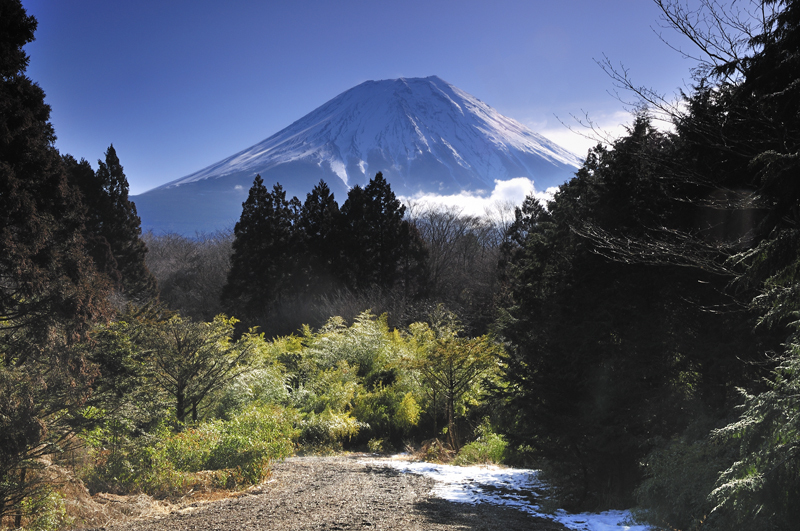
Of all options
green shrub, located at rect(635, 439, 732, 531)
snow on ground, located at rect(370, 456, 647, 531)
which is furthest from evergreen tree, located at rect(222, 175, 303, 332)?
green shrub, located at rect(635, 439, 732, 531)

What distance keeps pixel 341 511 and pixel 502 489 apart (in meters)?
3.27

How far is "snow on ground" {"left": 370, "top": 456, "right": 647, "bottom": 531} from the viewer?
635 centimetres

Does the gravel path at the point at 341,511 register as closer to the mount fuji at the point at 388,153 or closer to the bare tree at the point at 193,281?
the bare tree at the point at 193,281

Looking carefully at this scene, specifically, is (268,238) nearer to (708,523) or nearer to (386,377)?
(386,377)

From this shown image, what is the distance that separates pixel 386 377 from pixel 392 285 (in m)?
12.2

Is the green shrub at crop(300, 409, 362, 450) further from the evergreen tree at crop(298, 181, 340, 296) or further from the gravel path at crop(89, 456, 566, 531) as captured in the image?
the evergreen tree at crop(298, 181, 340, 296)

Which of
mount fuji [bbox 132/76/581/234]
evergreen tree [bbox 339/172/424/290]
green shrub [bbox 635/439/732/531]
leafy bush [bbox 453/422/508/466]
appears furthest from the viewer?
mount fuji [bbox 132/76/581/234]

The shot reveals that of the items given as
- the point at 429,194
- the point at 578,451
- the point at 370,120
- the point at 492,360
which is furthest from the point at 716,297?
the point at 370,120

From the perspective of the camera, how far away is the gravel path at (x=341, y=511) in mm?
5676

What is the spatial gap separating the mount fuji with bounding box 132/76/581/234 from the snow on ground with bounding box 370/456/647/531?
98.7 meters

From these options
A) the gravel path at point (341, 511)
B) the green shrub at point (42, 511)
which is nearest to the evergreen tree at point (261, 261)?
the gravel path at point (341, 511)

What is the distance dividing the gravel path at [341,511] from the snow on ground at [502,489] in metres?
0.33

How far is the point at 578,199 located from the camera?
10.2m

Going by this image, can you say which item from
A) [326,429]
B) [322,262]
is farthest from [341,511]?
[322,262]
